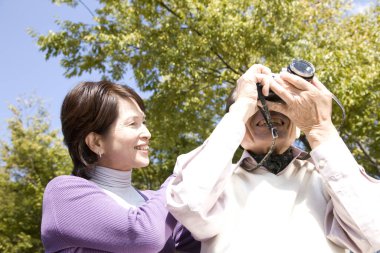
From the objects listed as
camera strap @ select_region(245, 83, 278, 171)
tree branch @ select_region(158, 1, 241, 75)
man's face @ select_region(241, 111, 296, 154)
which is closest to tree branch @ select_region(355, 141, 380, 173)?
tree branch @ select_region(158, 1, 241, 75)

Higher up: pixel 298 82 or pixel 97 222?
pixel 298 82

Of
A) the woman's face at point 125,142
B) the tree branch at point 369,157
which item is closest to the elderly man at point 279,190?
the woman's face at point 125,142

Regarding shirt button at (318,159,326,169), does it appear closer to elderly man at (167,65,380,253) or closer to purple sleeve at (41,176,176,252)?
elderly man at (167,65,380,253)

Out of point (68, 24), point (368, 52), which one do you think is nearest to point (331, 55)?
point (368, 52)

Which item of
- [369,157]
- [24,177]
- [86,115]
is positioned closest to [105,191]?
[86,115]

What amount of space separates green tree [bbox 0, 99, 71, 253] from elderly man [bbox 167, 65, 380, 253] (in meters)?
15.2

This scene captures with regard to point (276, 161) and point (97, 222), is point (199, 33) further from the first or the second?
point (97, 222)

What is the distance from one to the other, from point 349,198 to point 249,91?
51cm

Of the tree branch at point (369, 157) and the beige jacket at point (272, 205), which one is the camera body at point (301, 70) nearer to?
the beige jacket at point (272, 205)

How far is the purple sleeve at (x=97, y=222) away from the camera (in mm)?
1725

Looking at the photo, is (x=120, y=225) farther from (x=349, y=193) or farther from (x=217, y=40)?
(x=217, y=40)

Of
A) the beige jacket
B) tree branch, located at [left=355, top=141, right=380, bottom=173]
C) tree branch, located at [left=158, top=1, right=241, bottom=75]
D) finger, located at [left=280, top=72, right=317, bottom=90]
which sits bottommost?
tree branch, located at [left=355, top=141, right=380, bottom=173]

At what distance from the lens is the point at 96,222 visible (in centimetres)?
174

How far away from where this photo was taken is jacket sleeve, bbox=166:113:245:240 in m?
1.53
